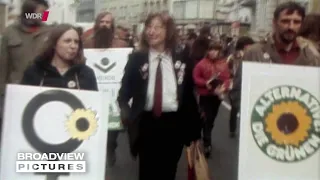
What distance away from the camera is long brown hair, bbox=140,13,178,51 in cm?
316

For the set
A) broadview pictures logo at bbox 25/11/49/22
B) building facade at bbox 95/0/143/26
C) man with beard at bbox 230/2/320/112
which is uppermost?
building facade at bbox 95/0/143/26

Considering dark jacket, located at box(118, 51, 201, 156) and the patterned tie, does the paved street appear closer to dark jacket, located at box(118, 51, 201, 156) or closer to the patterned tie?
dark jacket, located at box(118, 51, 201, 156)

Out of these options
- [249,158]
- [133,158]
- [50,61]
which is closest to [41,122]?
[50,61]

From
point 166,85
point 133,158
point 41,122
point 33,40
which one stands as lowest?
point 133,158

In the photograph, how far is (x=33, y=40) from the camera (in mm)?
3121

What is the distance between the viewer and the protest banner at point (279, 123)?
3.19 m

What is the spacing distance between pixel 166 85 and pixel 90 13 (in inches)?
22.6

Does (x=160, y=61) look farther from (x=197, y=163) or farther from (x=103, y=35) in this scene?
(x=197, y=163)

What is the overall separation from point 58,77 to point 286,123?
4.23ft

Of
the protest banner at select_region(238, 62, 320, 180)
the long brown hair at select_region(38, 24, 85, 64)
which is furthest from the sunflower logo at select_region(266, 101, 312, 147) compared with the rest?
the long brown hair at select_region(38, 24, 85, 64)

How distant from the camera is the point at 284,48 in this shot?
321 cm

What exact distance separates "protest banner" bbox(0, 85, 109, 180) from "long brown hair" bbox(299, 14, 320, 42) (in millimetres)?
1159

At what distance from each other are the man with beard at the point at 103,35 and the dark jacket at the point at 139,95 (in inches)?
4.9

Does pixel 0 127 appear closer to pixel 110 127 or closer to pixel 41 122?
pixel 41 122
